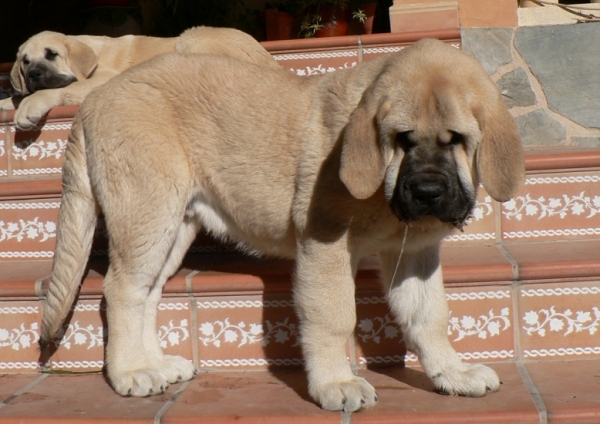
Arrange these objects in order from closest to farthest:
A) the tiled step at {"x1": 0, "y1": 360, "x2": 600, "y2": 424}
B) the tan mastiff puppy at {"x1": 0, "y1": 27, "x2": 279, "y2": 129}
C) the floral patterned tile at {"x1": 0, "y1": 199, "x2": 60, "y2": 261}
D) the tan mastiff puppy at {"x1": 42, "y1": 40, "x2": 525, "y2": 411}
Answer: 1. the tan mastiff puppy at {"x1": 42, "y1": 40, "x2": 525, "y2": 411}
2. the tiled step at {"x1": 0, "y1": 360, "x2": 600, "y2": 424}
3. the floral patterned tile at {"x1": 0, "y1": 199, "x2": 60, "y2": 261}
4. the tan mastiff puppy at {"x1": 0, "y1": 27, "x2": 279, "y2": 129}

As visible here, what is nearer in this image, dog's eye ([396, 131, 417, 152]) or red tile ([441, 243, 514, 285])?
dog's eye ([396, 131, 417, 152])

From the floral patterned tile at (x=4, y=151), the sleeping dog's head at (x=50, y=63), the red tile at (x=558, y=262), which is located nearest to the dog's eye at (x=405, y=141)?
the red tile at (x=558, y=262)

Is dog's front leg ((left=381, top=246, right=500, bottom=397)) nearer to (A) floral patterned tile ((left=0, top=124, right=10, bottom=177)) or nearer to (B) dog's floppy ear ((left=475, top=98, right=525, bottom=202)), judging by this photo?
(B) dog's floppy ear ((left=475, top=98, right=525, bottom=202))

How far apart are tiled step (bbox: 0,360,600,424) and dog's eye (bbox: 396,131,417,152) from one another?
98 centimetres

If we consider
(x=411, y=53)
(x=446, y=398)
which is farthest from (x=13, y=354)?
(x=411, y=53)

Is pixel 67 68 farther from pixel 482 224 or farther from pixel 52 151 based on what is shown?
pixel 482 224

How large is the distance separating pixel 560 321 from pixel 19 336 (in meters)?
2.49

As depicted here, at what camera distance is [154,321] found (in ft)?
11.0

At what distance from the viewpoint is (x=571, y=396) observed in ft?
9.13

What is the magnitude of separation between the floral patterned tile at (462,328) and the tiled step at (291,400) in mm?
67

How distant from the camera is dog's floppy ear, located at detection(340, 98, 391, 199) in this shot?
2.59 m

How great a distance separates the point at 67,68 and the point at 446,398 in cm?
376

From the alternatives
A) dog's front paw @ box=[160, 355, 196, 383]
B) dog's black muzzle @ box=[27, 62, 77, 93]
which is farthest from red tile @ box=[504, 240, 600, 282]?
dog's black muzzle @ box=[27, 62, 77, 93]

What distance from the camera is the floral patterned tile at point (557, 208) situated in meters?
3.77
